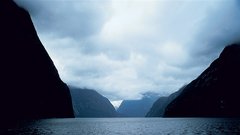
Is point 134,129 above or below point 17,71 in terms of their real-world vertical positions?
below

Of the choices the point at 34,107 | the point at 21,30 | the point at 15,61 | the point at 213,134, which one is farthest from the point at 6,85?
the point at 213,134

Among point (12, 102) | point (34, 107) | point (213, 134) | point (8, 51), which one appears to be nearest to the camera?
point (213, 134)

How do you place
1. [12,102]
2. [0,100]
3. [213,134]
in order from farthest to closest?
1. [12,102]
2. [0,100]
3. [213,134]

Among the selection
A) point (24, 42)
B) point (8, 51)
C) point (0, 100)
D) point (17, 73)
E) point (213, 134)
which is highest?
point (24, 42)

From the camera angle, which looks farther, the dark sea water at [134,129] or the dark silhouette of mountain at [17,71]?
the dark silhouette of mountain at [17,71]

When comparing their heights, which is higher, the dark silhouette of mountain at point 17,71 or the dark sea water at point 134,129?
the dark silhouette of mountain at point 17,71

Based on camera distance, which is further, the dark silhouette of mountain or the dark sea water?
the dark silhouette of mountain

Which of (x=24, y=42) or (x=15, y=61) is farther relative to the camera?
(x=24, y=42)

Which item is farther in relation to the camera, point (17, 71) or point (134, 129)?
point (17, 71)

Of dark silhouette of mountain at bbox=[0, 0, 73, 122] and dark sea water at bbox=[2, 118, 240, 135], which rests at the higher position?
dark silhouette of mountain at bbox=[0, 0, 73, 122]

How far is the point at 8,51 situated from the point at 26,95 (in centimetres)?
3227

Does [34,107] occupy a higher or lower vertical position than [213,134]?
higher

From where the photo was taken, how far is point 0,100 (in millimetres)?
144500

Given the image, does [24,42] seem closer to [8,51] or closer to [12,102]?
[8,51]
